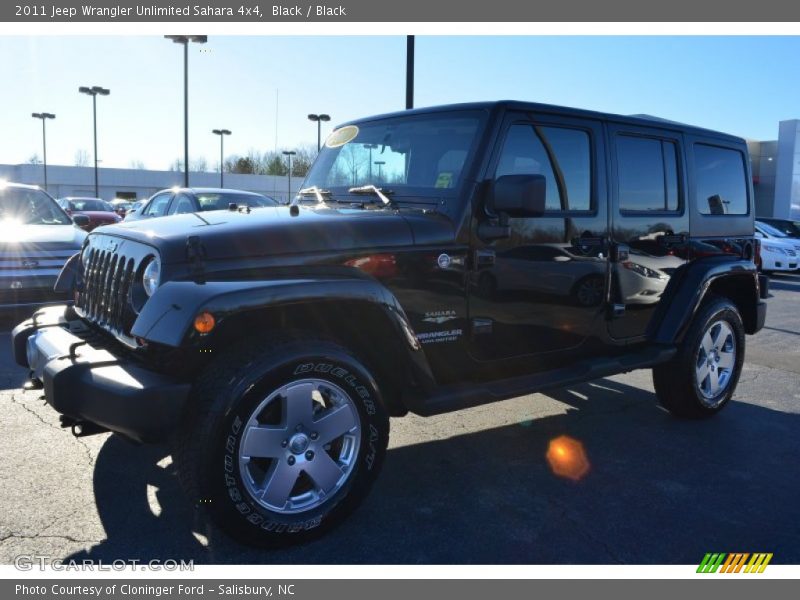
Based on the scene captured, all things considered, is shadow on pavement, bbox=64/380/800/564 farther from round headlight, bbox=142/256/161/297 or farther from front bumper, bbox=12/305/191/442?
round headlight, bbox=142/256/161/297

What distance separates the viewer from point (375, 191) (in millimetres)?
3785

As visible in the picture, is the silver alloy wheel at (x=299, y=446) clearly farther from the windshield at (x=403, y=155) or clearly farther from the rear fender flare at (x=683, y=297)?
the rear fender flare at (x=683, y=297)

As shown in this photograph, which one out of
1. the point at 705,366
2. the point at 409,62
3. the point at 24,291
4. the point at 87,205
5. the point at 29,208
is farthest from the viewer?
the point at 87,205

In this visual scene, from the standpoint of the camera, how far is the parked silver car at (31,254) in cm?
696

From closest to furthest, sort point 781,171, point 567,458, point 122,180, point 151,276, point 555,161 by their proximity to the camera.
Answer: point 151,276, point 555,161, point 567,458, point 781,171, point 122,180

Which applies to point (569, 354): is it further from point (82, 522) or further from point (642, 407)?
point (82, 522)

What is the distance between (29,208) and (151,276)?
6470mm

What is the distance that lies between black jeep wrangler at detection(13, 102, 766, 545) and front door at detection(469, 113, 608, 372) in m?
0.01

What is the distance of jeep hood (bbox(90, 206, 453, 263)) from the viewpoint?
298 cm

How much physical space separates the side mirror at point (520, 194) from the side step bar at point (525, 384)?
0.92 metres

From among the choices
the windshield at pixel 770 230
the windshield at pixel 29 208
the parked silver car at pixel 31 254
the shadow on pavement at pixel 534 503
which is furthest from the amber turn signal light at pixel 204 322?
the windshield at pixel 770 230

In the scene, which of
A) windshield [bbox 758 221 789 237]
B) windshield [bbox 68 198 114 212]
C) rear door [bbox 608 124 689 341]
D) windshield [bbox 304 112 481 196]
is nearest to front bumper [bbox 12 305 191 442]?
windshield [bbox 304 112 481 196]

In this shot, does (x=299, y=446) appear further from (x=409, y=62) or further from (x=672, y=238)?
(x=409, y=62)

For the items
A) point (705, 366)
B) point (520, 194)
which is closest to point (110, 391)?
point (520, 194)
